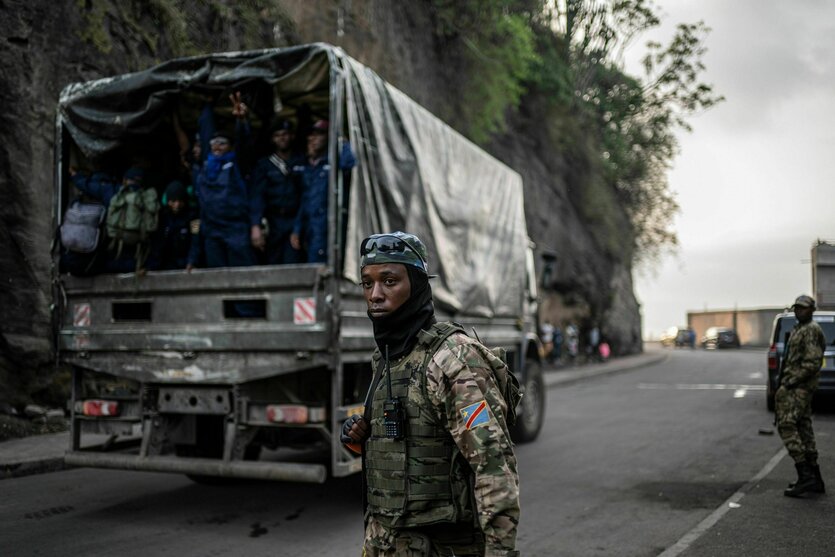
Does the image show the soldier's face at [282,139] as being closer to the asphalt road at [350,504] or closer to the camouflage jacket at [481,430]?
the asphalt road at [350,504]

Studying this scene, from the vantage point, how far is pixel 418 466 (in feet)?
8.32

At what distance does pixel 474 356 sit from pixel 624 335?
1348 inches

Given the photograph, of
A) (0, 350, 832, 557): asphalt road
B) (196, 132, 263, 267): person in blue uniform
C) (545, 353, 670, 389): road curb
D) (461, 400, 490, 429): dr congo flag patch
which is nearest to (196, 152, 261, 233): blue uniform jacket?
(196, 132, 263, 267): person in blue uniform

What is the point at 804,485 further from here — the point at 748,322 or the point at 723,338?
the point at 748,322

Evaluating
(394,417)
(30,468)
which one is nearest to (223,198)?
(30,468)

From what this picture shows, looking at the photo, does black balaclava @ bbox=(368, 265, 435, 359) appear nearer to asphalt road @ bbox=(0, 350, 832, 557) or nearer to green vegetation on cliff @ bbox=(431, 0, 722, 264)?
asphalt road @ bbox=(0, 350, 832, 557)

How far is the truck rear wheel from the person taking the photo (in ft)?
32.3

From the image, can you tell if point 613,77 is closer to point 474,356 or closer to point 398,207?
point 398,207

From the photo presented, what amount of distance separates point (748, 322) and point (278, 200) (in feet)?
143

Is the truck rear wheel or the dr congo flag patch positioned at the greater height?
the dr congo flag patch

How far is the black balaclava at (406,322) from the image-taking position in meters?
2.64

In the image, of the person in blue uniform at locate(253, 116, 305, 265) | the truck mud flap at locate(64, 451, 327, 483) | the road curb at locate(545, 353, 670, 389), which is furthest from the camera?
the road curb at locate(545, 353, 670, 389)

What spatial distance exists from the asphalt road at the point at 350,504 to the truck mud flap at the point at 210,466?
436 mm

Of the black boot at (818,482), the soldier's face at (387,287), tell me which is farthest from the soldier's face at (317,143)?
the black boot at (818,482)
